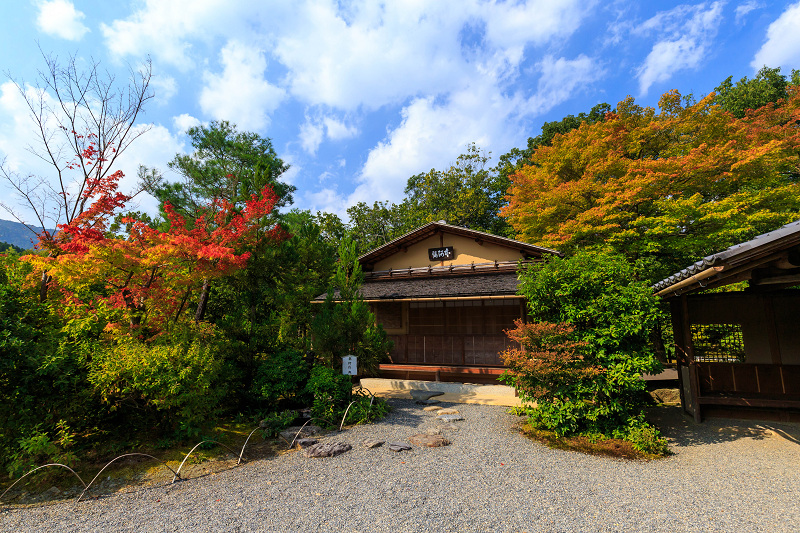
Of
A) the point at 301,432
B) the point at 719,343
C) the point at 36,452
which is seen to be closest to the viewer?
the point at 36,452

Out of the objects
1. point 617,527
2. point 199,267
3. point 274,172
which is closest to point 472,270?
point 199,267

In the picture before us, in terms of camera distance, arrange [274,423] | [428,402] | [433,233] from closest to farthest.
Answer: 1. [274,423]
2. [428,402]
3. [433,233]

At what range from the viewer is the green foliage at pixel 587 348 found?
233 inches

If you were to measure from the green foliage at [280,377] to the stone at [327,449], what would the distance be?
202cm

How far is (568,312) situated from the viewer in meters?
6.30

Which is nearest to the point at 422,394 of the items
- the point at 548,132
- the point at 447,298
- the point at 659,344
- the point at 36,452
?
the point at 447,298

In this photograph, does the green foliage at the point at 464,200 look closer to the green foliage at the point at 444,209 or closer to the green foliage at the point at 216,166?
the green foliage at the point at 444,209

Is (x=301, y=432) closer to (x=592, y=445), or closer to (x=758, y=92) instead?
(x=592, y=445)

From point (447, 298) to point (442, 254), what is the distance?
3536 mm

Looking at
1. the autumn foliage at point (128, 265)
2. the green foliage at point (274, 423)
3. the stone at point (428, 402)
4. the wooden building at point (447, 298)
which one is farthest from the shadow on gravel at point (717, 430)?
the autumn foliage at point (128, 265)

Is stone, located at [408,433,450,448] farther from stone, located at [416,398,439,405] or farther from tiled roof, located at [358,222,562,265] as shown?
tiled roof, located at [358,222,562,265]

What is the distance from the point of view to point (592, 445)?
227 inches

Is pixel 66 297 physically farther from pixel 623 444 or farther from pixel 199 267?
pixel 623 444

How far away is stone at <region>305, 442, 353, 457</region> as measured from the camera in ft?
19.4
